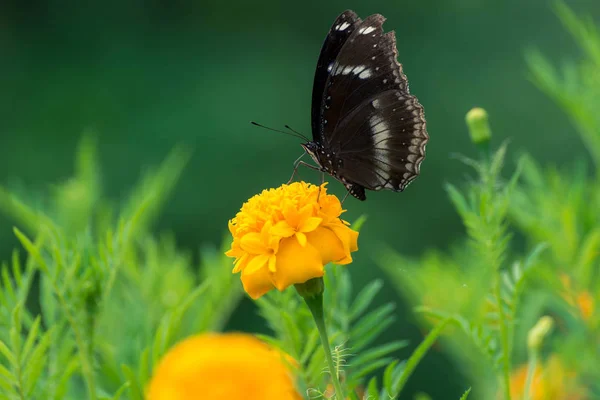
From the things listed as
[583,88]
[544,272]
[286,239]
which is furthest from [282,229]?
[583,88]

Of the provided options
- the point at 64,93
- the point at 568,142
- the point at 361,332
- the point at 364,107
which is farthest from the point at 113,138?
the point at 361,332

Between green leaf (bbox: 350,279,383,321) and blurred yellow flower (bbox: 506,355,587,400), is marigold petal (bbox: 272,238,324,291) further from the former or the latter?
blurred yellow flower (bbox: 506,355,587,400)

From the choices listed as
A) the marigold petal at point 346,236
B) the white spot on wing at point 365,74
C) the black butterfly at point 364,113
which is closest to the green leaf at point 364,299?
the marigold petal at point 346,236

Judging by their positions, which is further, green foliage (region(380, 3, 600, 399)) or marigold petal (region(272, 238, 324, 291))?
green foliage (region(380, 3, 600, 399))

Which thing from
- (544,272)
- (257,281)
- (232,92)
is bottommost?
(232,92)

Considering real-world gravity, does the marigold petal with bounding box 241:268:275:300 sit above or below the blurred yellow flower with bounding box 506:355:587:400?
above

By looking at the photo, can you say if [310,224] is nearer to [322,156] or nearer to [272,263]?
[272,263]

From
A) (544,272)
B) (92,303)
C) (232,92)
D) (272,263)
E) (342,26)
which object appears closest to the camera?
(272,263)

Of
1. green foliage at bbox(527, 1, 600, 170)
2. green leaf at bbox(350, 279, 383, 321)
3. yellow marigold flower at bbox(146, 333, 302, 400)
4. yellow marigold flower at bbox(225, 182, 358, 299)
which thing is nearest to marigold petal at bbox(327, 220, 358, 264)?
yellow marigold flower at bbox(225, 182, 358, 299)
